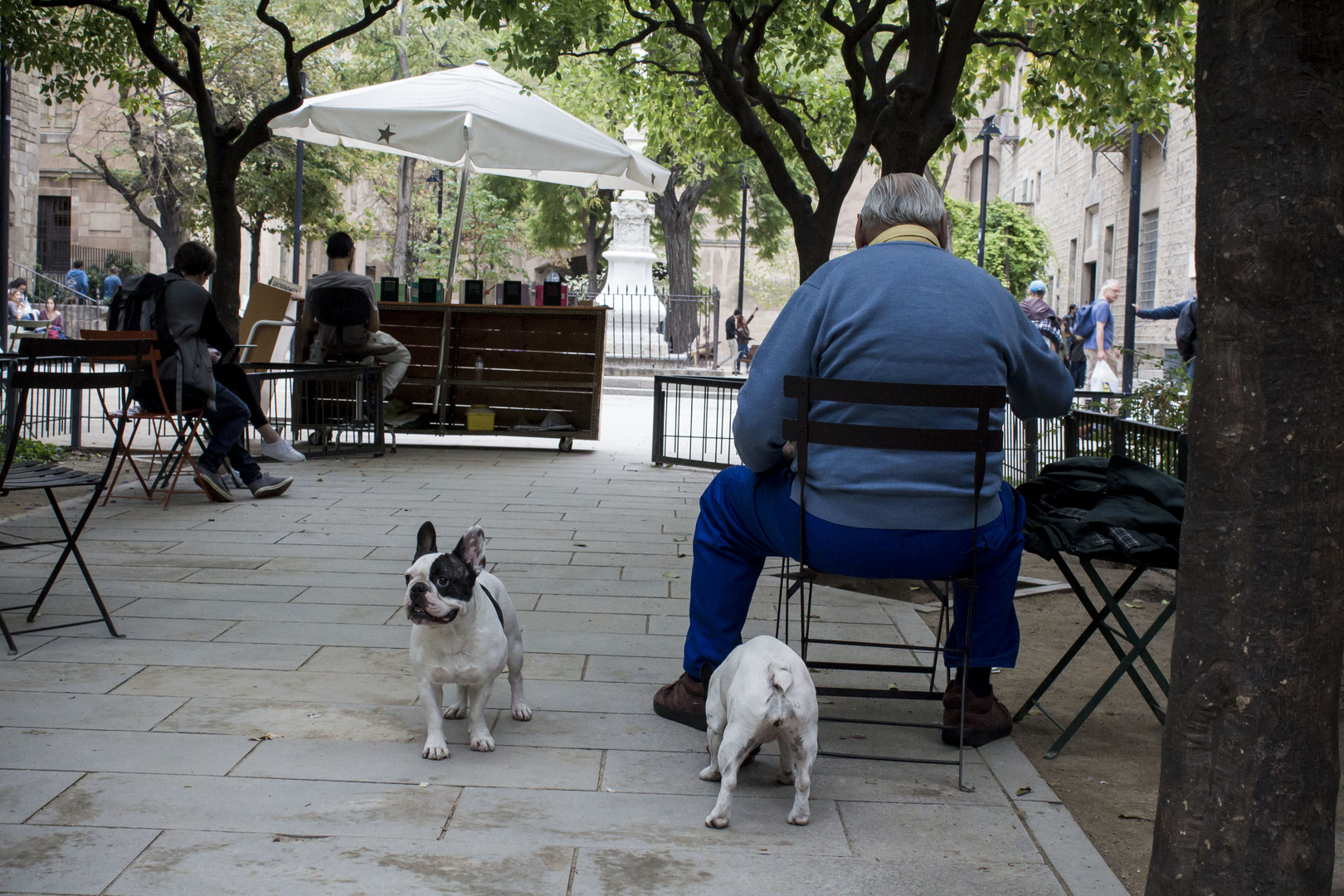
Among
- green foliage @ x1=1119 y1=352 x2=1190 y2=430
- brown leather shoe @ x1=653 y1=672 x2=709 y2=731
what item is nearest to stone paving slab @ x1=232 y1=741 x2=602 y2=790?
brown leather shoe @ x1=653 y1=672 x2=709 y2=731

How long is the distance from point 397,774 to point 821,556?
4.62ft

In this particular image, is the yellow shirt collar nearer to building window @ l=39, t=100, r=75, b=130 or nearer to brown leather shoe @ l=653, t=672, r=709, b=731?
brown leather shoe @ l=653, t=672, r=709, b=731

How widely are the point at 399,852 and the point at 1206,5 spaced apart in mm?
2596

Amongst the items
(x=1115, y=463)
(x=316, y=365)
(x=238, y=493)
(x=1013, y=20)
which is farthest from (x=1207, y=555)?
(x=1013, y=20)

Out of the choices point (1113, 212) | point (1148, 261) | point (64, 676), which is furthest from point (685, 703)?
point (1113, 212)

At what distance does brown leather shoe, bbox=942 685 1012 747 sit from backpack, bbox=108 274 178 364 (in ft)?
19.8

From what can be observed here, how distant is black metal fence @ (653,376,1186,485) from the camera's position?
5543mm

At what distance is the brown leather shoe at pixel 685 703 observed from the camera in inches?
160

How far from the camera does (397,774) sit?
3551 millimetres

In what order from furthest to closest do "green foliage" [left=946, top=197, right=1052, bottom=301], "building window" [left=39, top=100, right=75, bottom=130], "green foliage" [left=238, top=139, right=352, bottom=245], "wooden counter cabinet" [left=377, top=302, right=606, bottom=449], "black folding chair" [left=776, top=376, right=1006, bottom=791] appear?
"building window" [left=39, top=100, right=75, bottom=130] < "green foliage" [left=946, top=197, right=1052, bottom=301] < "green foliage" [left=238, top=139, right=352, bottom=245] < "wooden counter cabinet" [left=377, top=302, right=606, bottom=449] < "black folding chair" [left=776, top=376, right=1006, bottom=791]

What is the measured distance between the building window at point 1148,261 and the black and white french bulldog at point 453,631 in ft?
86.6

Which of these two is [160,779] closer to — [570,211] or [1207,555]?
[1207,555]

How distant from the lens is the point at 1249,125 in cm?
217

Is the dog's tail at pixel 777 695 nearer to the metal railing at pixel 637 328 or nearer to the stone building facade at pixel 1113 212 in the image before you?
the stone building facade at pixel 1113 212
